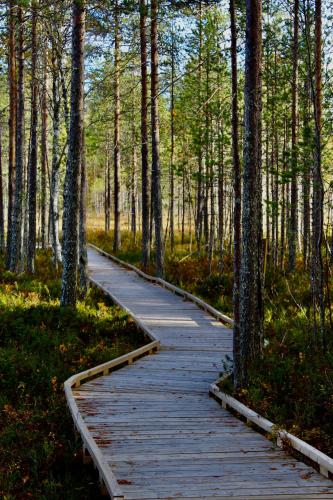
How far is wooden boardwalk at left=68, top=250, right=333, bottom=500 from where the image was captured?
17.4 ft

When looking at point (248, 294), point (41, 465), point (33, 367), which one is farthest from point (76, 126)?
point (41, 465)

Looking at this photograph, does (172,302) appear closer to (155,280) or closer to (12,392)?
(155,280)

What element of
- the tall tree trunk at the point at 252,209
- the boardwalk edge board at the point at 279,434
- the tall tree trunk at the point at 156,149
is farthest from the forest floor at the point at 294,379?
the tall tree trunk at the point at 156,149

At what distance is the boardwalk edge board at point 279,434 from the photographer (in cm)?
565

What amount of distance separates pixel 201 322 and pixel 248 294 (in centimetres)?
570

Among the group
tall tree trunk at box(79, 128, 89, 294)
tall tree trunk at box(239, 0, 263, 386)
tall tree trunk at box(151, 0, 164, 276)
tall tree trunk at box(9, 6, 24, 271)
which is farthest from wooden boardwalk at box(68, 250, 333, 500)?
tall tree trunk at box(9, 6, 24, 271)

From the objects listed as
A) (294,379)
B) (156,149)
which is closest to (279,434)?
(294,379)

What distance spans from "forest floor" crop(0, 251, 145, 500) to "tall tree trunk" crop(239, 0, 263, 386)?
3.15 metres

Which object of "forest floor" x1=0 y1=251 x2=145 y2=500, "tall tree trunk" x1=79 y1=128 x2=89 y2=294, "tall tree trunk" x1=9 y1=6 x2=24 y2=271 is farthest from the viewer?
"tall tree trunk" x1=9 y1=6 x2=24 y2=271

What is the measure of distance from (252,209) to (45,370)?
5.46 m

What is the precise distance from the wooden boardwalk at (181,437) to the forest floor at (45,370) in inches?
22.8

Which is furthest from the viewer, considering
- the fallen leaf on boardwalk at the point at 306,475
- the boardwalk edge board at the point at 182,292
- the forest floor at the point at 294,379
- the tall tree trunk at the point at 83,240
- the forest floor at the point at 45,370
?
the tall tree trunk at the point at 83,240

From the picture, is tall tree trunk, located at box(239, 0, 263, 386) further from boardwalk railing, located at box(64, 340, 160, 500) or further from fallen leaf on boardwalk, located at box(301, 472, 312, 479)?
boardwalk railing, located at box(64, 340, 160, 500)

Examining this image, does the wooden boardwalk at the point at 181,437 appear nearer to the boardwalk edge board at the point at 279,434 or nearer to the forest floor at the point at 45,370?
the boardwalk edge board at the point at 279,434
